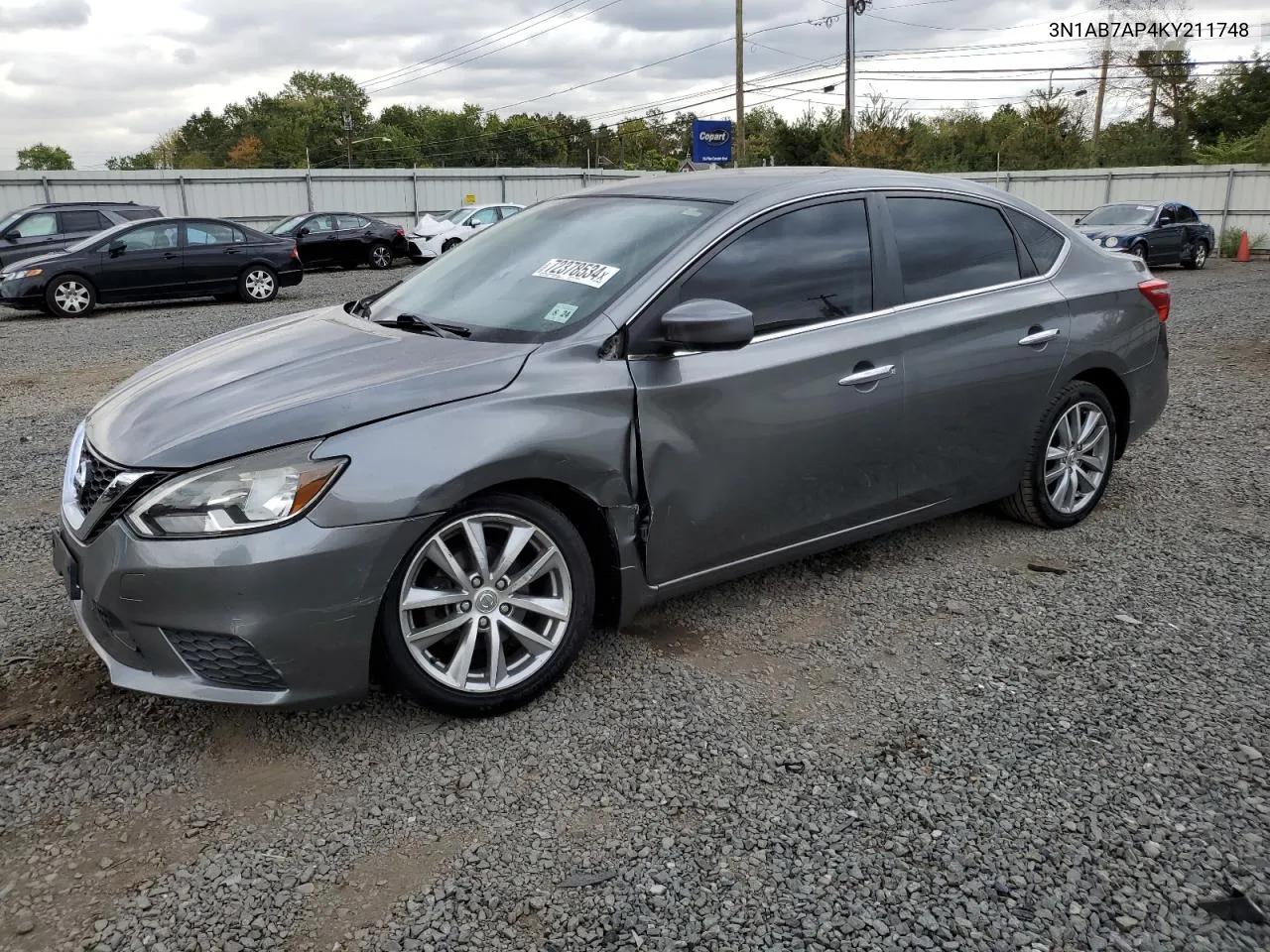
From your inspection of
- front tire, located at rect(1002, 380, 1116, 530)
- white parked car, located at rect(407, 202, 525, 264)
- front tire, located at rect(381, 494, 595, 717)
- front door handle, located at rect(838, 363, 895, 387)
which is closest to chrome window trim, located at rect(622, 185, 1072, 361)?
front door handle, located at rect(838, 363, 895, 387)

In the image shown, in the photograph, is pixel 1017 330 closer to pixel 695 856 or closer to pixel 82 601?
Answer: pixel 695 856

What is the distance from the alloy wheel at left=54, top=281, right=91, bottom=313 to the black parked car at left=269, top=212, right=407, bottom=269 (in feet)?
25.7

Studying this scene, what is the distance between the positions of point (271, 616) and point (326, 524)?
0.28 m

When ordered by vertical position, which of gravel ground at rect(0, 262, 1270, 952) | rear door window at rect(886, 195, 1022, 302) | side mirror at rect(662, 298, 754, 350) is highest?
rear door window at rect(886, 195, 1022, 302)

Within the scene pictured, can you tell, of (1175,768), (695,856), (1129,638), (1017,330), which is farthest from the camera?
(1017,330)

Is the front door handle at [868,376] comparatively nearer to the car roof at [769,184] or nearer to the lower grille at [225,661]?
the car roof at [769,184]

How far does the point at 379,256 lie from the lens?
23.6m

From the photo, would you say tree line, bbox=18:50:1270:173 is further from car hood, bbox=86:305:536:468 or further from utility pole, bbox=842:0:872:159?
car hood, bbox=86:305:536:468

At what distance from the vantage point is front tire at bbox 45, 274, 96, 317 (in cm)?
1422

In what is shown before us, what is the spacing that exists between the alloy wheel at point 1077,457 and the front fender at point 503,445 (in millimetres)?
2376

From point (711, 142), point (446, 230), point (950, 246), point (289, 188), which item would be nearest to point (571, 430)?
point (950, 246)

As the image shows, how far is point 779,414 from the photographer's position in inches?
142

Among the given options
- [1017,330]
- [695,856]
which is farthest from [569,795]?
[1017,330]

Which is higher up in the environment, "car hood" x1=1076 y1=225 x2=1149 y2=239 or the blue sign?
the blue sign
